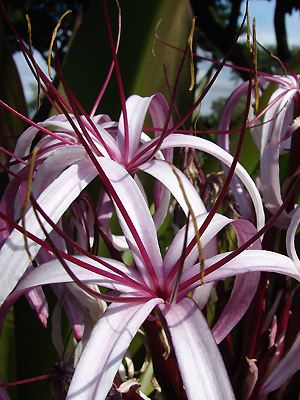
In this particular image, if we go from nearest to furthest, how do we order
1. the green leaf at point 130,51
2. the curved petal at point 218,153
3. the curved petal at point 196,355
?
the curved petal at point 196,355 → the curved petal at point 218,153 → the green leaf at point 130,51

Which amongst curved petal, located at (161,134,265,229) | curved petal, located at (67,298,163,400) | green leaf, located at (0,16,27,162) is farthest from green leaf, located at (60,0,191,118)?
curved petal, located at (67,298,163,400)

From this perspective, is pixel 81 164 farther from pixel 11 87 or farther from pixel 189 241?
pixel 11 87

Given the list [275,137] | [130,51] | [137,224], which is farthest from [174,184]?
[130,51]

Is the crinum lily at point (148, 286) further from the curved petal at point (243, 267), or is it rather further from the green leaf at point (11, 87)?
the green leaf at point (11, 87)

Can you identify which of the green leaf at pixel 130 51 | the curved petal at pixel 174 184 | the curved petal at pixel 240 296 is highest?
the green leaf at pixel 130 51

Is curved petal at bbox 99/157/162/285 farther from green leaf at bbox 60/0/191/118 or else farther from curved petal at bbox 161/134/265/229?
green leaf at bbox 60/0/191/118

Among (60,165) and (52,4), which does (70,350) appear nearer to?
(60,165)

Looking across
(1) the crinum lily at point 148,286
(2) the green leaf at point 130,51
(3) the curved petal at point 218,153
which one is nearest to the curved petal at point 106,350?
(1) the crinum lily at point 148,286
